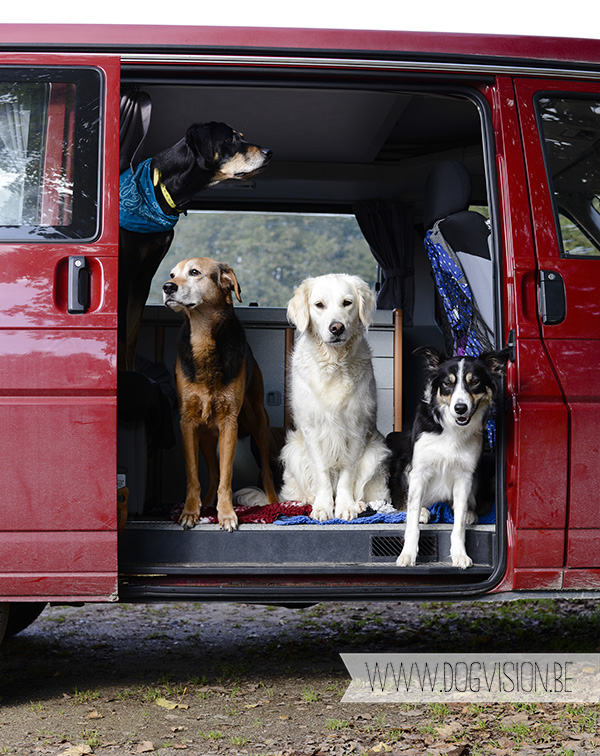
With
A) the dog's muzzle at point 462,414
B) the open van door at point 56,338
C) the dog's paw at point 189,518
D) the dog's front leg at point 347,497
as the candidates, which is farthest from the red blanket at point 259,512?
the dog's muzzle at point 462,414

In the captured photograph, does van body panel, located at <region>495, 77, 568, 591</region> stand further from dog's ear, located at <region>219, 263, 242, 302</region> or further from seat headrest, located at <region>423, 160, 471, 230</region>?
dog's ear, located at <region>219, 263, 242, 302</region>

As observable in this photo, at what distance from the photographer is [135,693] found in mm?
3447

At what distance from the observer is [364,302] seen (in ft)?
12.7

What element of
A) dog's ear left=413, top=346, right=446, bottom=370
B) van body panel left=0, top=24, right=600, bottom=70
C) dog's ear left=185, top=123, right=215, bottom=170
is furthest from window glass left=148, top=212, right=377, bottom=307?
van body panel left=0, top=24, right=600, bottom=70

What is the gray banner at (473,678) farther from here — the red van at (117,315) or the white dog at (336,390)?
the white dog at (336,390)

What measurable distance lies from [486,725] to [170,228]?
2.66 metres

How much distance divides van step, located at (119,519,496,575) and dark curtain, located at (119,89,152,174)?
1717 millimetres

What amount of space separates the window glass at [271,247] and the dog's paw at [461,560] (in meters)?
2.03

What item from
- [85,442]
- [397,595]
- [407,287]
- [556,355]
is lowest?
[397,595]

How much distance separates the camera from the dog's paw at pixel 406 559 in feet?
10.2

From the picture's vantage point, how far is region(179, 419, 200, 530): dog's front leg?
11.2 feet

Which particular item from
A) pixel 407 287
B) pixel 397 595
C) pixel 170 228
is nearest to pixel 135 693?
pixel 397 595

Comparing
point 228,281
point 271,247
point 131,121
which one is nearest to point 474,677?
point 228,281

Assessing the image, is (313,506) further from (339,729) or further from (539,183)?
(539,183)
